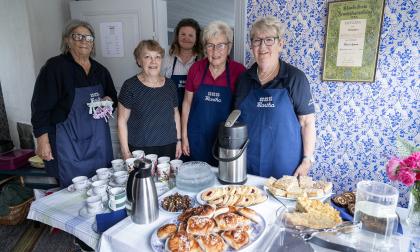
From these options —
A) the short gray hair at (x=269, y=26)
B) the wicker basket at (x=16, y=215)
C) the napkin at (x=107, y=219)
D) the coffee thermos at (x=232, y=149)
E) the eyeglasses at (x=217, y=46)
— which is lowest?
the wicker basket at (x=16, y=215)

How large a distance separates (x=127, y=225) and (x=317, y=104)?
171 centimetres

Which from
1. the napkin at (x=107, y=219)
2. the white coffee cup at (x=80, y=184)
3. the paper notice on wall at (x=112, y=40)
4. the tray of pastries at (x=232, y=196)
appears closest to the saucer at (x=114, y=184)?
the white coffee cup at (x=80, y=184)

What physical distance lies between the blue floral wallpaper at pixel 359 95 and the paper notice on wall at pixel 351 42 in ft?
0.40

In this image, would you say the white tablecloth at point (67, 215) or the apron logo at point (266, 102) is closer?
the white tablecloth at point (67, 215)

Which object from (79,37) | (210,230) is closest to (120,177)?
(210,230)

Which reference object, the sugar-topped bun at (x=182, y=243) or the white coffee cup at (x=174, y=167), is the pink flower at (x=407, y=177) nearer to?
the sugar-topped bun at (x=182, y=243)

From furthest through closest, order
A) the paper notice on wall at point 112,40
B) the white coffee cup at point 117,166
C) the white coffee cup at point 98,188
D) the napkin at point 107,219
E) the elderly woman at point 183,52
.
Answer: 1. the paper notice on wall at point 112,40
2. the elderly woman at point 183,52
3. the white coffee cup at point 117,166
4. the white coffee cup at point 98,188
5. the napkin at point 107,219

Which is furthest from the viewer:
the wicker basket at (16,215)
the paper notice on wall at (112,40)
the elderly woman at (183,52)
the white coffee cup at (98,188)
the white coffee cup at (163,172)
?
the paper notice on wall at (112,40)

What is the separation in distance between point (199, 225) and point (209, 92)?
3.63ft

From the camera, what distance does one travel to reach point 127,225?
1085mm

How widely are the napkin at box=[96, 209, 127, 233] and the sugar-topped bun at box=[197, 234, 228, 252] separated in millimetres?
392

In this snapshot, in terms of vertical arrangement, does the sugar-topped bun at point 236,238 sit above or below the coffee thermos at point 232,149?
below

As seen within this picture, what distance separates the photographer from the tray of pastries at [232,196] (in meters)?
1.20

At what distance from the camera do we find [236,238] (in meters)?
0.94
